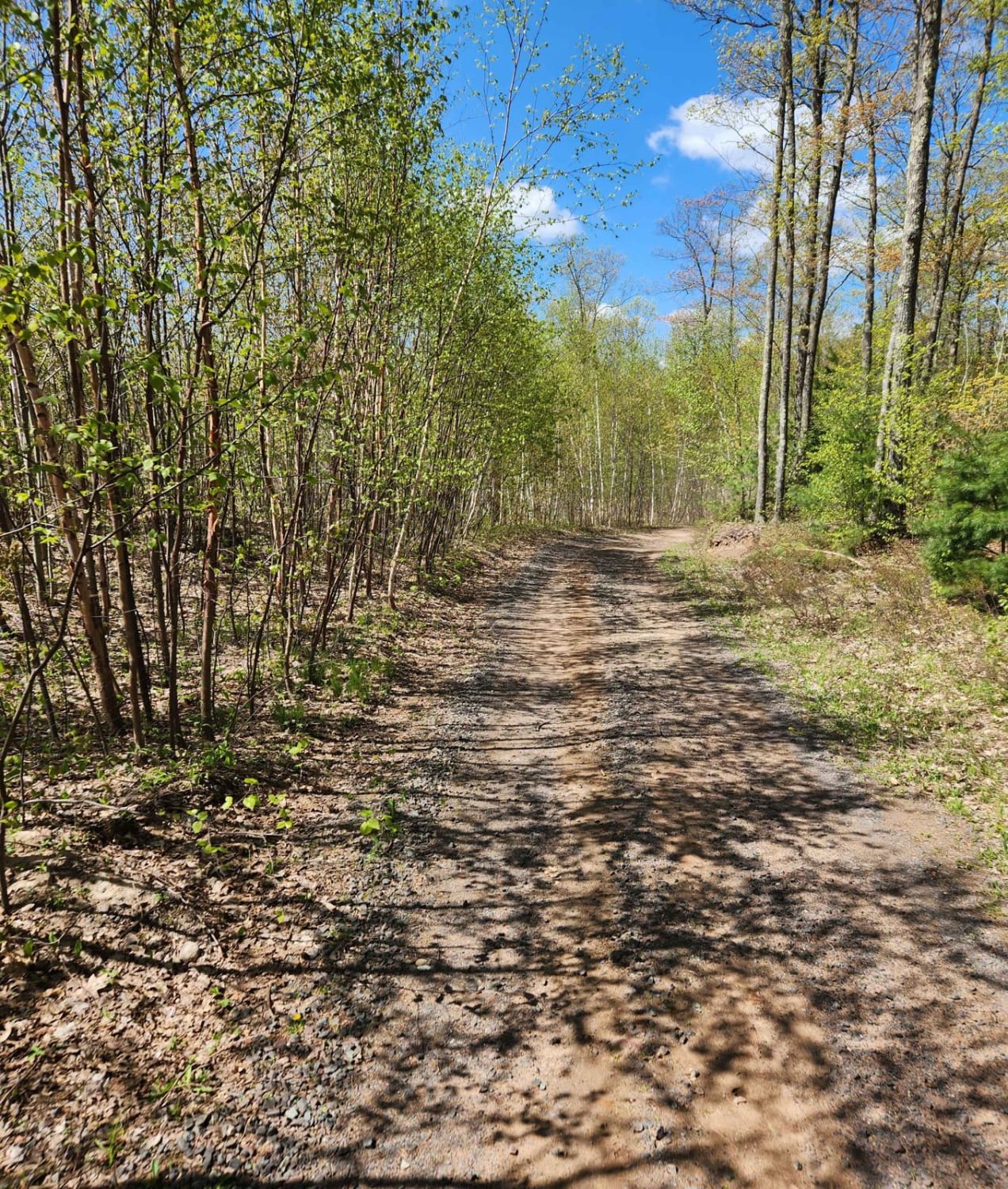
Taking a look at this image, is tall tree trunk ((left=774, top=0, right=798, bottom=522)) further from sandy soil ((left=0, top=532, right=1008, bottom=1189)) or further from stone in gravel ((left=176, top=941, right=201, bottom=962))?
stone in gravel ((left=176, top=941, right=201, bottom=962))

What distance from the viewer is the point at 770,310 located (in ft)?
59.2

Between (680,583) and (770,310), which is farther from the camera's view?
(770,310)

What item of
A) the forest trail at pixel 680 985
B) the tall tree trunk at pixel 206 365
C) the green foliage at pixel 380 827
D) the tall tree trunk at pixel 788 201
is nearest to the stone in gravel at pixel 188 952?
the forest trail at pixel 680 985

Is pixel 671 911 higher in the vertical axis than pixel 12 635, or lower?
lower

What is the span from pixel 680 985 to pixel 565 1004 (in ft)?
2.29

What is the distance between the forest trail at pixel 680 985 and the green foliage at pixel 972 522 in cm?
441

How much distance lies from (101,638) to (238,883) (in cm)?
234

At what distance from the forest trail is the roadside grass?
1.92 feet

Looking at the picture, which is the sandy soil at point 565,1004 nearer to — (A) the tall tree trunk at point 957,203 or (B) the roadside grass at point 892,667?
(B) the roadside grass at point 892,667

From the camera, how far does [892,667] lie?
8266 millimetres

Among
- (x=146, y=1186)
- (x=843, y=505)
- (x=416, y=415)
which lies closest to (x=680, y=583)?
(x=843, y=505)

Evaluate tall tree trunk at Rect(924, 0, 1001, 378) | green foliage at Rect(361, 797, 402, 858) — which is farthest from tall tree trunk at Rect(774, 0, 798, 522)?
green foliage at Rect(361, 797, 402, 858)

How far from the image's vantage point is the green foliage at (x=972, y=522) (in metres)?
8.23

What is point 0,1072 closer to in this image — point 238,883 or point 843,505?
point 238,883
